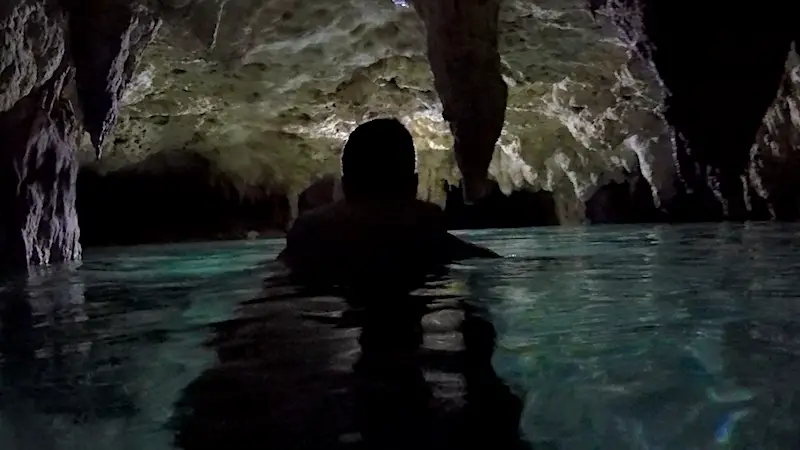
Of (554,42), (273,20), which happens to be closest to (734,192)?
(554,42)

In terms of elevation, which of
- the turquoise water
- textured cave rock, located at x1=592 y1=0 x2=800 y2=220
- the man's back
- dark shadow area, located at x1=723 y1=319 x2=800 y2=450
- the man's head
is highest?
textured cave rock, located at x1=592 y1=0 x2=800 y2=220

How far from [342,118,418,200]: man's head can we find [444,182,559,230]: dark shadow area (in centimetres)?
1331

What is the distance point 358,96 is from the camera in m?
11.5

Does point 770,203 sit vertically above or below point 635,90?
below

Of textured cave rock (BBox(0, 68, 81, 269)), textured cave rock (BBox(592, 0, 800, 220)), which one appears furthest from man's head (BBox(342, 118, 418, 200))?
textured cave rock (BBox(592, 0, 800, 220))

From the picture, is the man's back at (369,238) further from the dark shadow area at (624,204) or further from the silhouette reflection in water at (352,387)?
the dark shadow area at (624,204)

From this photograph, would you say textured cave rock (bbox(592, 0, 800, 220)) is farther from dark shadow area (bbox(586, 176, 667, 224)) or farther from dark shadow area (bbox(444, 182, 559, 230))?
dark shadow area (bbox(444, 182, 559, 230))

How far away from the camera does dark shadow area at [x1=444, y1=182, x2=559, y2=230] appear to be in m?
17.1

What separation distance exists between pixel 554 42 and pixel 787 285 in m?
6.35

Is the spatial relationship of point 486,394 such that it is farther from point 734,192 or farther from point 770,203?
point 770,203

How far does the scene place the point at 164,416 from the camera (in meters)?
1.57

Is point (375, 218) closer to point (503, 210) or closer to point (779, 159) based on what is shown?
point (779, 159)

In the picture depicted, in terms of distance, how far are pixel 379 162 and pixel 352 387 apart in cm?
179

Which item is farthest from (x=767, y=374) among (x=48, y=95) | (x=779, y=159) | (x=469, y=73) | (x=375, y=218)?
(x=779, y=159)
